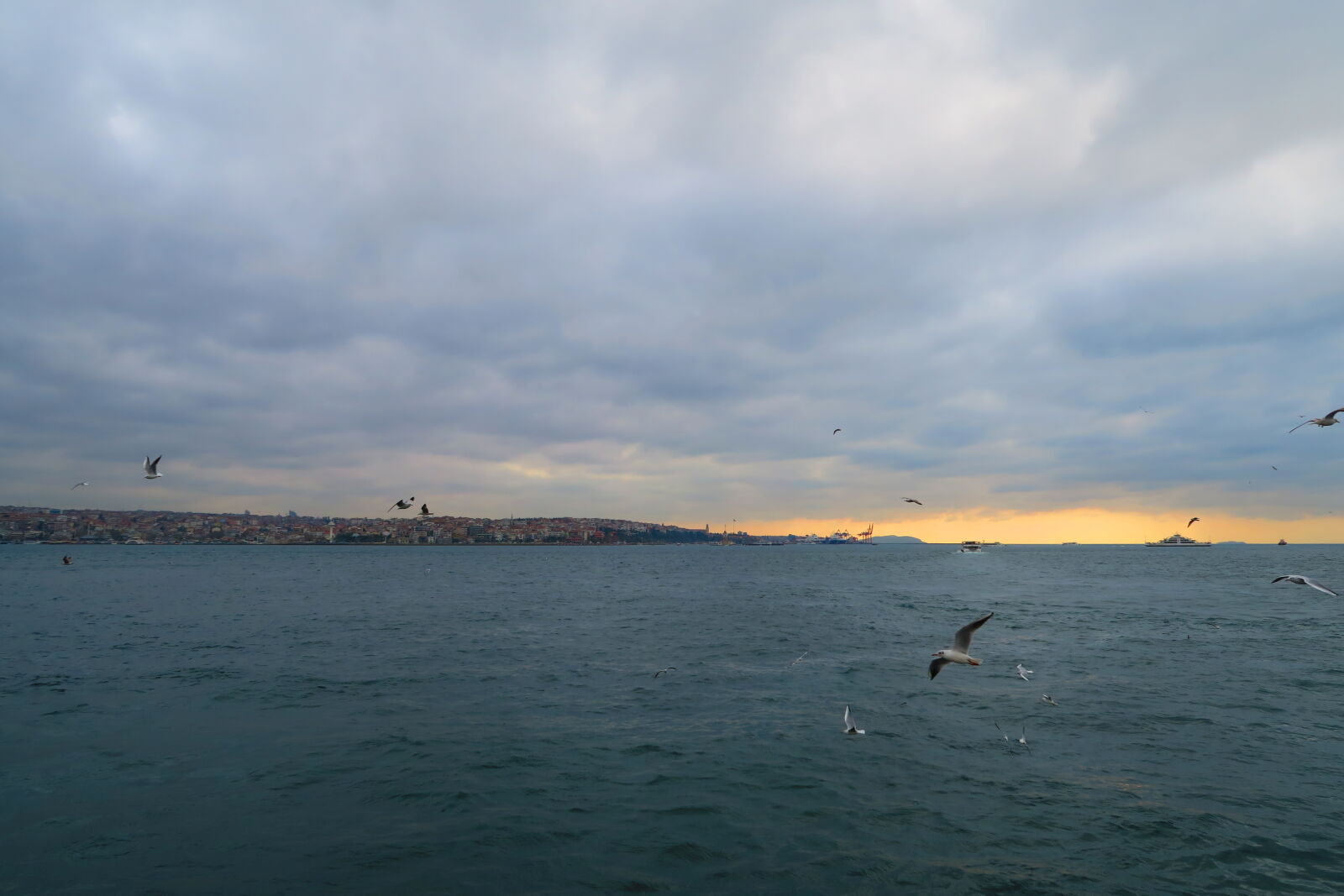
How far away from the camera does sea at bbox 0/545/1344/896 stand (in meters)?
9.43

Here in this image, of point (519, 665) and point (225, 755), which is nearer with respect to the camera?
point (225, 755)

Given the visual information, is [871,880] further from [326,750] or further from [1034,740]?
[326,750]

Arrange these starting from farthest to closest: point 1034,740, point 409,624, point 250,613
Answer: point 250,613
point 409,624
point 1034,740

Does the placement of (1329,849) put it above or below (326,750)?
above

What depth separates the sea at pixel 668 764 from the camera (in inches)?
371

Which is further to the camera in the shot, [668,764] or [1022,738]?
[1022,738]

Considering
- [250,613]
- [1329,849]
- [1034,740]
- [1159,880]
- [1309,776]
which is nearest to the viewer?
[1159,880]

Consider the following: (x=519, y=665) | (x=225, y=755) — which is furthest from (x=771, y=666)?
(x=225, y=755)

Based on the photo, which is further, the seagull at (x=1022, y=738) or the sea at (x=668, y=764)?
the seagull at (x=1022, y=738)

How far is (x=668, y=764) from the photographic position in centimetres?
1329

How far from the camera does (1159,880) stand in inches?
356

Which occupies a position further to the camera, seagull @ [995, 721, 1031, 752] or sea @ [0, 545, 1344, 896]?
seagull @ [995, 721, 1031, 752]

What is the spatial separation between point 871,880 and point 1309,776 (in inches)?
376

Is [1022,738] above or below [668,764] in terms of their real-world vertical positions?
above
